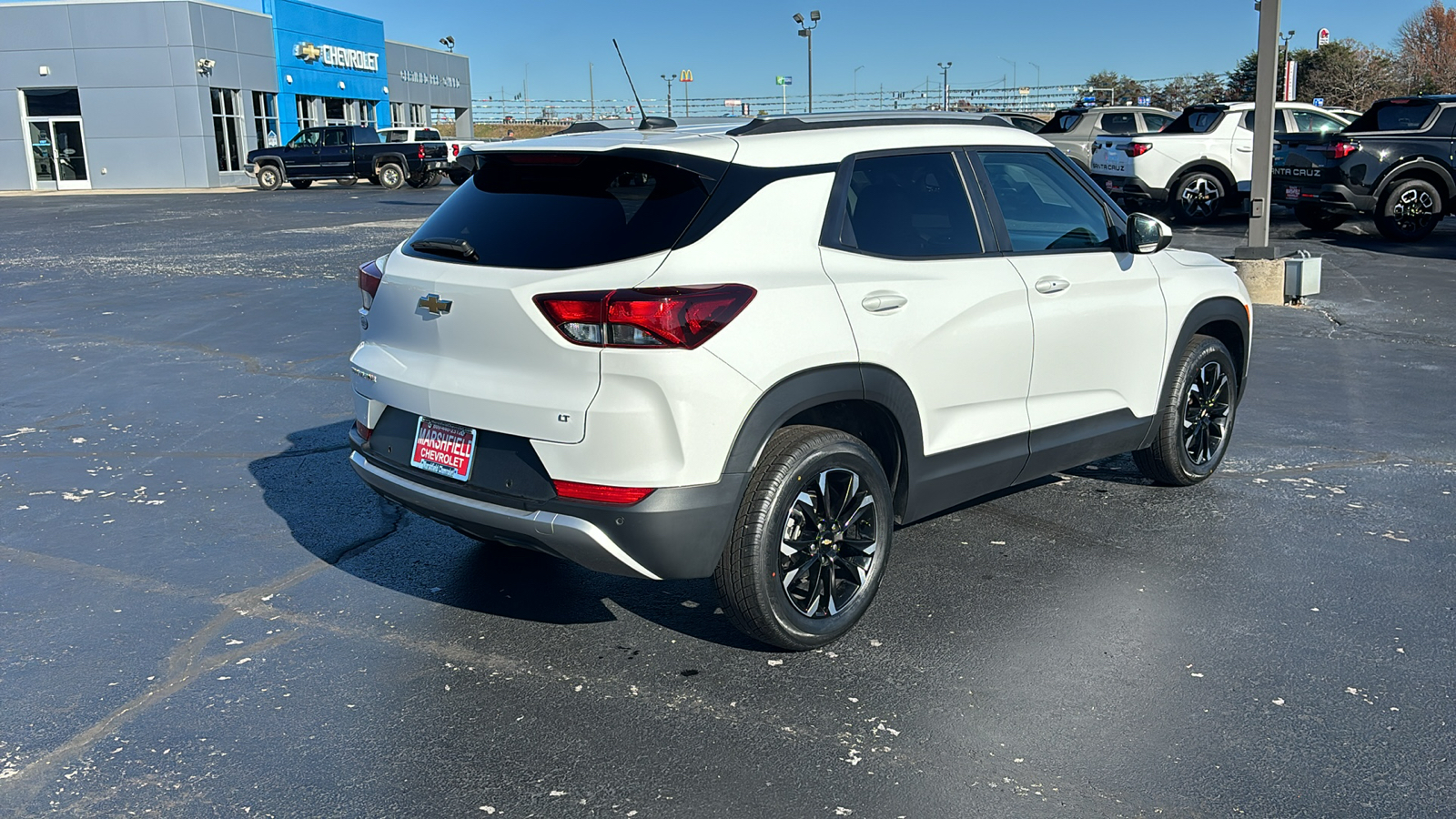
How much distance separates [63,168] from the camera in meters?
42.3

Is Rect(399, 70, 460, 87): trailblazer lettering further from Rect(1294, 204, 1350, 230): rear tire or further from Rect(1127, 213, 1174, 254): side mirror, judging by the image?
Rect(1127, 213, 1174, 254): side mirror

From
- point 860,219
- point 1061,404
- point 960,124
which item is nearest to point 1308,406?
point 1061,404

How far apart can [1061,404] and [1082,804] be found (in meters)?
2.11

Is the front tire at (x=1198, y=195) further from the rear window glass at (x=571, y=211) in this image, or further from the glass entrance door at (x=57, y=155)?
the glass entrance door at (x=57, y=155)

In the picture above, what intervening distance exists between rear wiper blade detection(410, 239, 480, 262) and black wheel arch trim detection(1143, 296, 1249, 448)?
321 centimetres

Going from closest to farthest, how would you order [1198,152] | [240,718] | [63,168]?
[240,718], [1198,152], [63,168]

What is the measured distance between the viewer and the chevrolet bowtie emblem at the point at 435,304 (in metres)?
3.96

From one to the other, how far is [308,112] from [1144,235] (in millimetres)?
50253

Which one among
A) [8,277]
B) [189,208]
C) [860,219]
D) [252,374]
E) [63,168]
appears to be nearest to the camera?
[860,219]

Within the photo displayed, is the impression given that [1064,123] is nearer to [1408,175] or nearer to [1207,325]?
[1408,175]

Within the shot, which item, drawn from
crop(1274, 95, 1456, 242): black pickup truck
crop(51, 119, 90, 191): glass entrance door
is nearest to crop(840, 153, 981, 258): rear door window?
crop(1274, 95, 1456, 242): black pickup truck

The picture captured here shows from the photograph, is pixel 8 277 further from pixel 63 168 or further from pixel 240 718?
pixel 63 168

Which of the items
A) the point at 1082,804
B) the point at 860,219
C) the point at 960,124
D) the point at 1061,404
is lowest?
the point at 1082,804

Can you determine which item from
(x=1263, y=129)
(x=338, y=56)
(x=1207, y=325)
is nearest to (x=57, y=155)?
(x=338, y=56)
